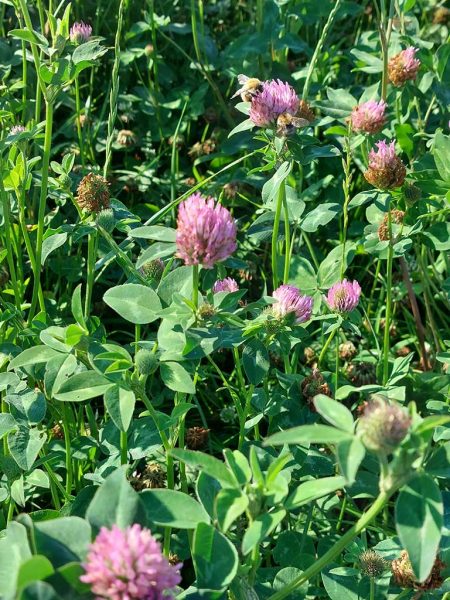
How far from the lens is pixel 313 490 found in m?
0.92

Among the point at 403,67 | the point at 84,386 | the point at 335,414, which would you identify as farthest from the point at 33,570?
the point at 403,67

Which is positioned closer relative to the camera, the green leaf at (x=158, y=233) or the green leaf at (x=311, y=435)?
the green leaf at (x=311, y=435)

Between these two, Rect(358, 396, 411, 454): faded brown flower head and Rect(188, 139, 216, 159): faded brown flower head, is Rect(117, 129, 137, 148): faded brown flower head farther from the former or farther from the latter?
Rect(358, 396, 411, 454): faded brown flower head

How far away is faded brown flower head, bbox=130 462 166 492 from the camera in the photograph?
1546 mm

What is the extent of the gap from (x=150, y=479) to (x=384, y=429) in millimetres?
829

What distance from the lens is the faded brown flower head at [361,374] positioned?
1.88m

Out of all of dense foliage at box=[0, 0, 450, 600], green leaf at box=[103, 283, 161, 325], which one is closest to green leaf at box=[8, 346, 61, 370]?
dense foliage at box=[0, 0, 450, 600]

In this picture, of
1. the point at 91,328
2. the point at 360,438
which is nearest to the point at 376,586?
the point at 360,438

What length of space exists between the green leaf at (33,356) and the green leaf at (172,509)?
38 cm

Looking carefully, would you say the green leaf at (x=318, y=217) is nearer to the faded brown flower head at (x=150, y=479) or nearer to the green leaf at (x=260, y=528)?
the faded brown flower head at (x=150, y=479)

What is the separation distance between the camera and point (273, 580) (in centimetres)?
132

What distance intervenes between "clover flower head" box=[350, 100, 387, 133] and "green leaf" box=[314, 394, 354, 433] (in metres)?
1.03

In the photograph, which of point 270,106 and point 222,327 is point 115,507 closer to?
point 222,327

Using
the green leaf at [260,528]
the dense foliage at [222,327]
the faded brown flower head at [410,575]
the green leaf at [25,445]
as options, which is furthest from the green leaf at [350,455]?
the green leaf at [25,445]
